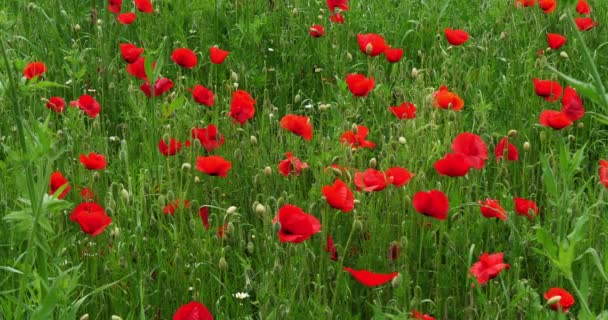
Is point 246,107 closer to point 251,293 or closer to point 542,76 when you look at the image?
point 251,293

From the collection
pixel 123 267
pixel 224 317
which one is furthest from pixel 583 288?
pixel 123 267

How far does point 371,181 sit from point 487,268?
0.36 m

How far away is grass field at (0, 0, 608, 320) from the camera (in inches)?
80.5

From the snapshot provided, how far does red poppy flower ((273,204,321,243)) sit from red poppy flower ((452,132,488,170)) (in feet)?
1.89

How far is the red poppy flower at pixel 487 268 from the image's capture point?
2.09 meters

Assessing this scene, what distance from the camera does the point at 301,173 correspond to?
2.81 m

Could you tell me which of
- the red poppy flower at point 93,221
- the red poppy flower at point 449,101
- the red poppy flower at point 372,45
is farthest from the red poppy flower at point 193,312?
the red poppy flower at point 372,45

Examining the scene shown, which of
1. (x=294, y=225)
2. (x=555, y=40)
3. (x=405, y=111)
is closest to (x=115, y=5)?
(x=405, y=111)

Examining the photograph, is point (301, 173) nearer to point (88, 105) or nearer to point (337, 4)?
point (88, 105)

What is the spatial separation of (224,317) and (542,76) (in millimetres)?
1668

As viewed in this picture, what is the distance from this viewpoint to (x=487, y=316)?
2057 mm

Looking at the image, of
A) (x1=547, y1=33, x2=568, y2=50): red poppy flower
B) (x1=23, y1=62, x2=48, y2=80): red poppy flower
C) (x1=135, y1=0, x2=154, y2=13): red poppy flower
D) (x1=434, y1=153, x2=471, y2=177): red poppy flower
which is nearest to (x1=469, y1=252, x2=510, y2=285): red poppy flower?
(x1=434, y1=153, x2=471, y2=177): red poppy flower

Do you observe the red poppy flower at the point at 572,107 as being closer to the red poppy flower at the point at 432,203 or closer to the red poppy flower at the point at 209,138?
the red poppy flower at the point at 432,203

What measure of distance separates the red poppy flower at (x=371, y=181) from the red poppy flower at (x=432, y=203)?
0.40 ft
